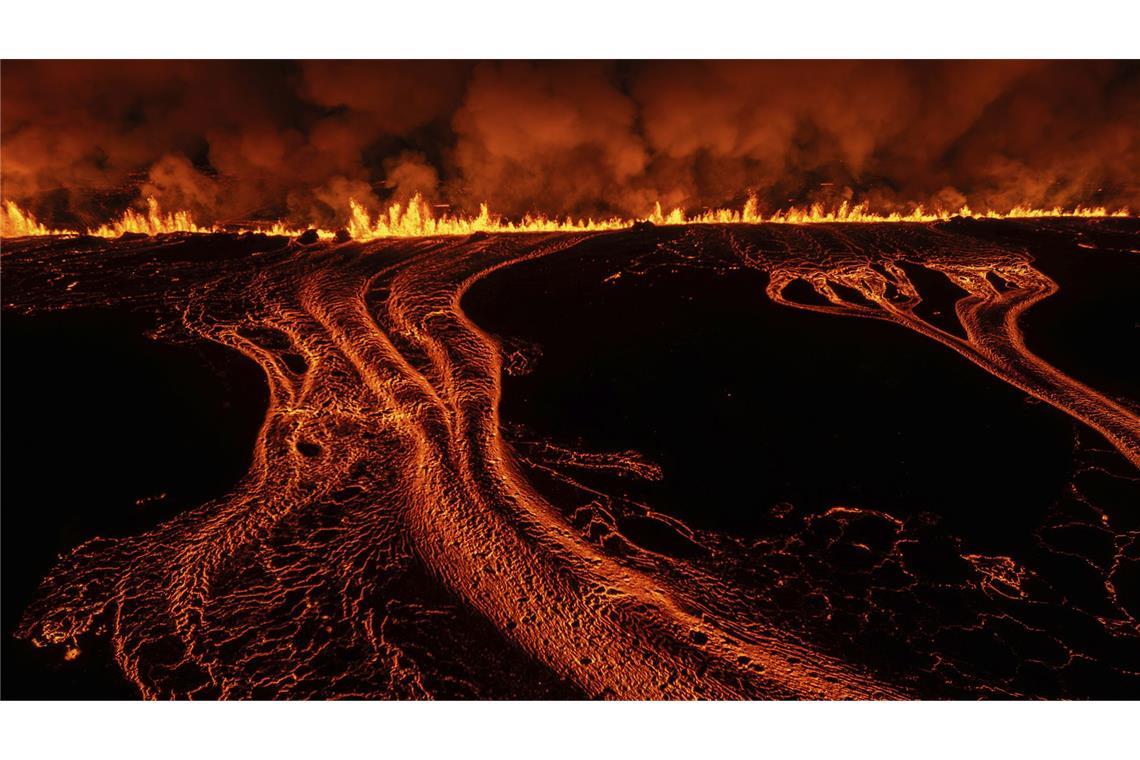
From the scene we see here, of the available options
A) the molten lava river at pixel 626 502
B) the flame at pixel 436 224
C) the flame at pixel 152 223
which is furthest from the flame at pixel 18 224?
the flame at pixel 436 224

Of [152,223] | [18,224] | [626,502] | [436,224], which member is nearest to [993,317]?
[626,502]

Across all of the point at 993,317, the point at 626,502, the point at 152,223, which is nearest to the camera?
the point at 626,502

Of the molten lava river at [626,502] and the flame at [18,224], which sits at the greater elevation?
the flame at [18,224]

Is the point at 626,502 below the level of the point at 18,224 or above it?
below

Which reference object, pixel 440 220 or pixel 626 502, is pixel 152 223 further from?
pixel 626 502

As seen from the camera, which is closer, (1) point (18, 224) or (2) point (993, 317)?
(2) point (993, 317)

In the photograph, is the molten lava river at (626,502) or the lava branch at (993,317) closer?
the molten lava river at (626,502)

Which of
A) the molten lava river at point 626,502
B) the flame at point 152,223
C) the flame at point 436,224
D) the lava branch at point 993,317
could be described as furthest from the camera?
the flame at point 152,223

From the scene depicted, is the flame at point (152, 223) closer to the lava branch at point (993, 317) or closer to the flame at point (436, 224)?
the flame at point (436, 224)
